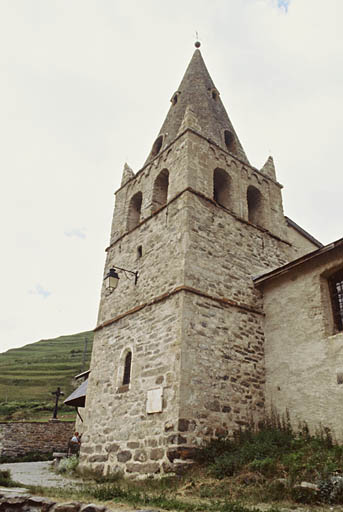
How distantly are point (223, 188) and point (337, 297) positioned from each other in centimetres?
582

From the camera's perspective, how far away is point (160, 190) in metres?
13.9

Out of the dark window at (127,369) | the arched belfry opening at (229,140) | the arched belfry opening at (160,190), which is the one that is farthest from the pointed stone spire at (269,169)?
the dark window at (127,369)

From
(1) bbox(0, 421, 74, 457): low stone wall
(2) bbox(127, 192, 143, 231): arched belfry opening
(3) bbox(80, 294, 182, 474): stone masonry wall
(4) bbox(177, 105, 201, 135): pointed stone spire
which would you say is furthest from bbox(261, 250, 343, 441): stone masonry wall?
(1) bbox(0, 421, 74, 457): low stone wall

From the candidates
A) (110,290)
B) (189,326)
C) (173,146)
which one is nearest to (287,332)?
(189,326)

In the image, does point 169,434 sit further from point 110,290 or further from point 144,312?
point 110,290

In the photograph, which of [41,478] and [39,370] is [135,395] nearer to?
[41,478]

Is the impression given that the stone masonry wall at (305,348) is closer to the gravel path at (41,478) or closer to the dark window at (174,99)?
the gravel path at (41,478)

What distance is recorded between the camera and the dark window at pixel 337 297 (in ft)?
31.8

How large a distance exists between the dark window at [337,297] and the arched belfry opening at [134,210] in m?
7.36

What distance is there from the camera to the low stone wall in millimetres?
18453

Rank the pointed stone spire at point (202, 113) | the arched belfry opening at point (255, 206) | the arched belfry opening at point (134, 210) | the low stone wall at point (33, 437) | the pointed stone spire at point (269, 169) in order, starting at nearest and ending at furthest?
1. the arched belfry opening at point (255, 206)
2. the arched belfry opening at point (134, 210)
3. the pointed stone spire at point (202, 113)
4. the pointed stone spire at point (269, 169)
5. the low stone wall at point (33, 437)

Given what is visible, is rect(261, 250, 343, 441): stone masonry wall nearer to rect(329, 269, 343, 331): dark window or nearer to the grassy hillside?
rect(329, 269, 343, 331): dark window

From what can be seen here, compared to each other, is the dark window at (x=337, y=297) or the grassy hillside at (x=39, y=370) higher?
the grassy hillside at (x=39, y=370)

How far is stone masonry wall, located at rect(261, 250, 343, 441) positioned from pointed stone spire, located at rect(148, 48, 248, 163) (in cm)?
630
